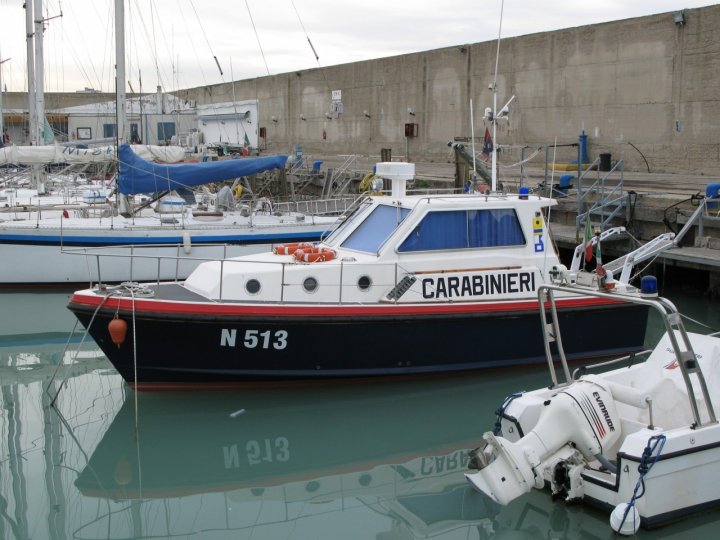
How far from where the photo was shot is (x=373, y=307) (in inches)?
329

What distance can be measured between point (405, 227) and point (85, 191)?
550 inches

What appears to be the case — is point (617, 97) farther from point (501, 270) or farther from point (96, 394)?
point (96, 394)

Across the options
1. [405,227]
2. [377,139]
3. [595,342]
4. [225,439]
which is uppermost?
[377,139]

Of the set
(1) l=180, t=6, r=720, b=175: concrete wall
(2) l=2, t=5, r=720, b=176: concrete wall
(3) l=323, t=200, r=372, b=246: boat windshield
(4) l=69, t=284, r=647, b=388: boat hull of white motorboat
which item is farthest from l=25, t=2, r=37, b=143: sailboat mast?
(4) l=69, t=284, r=647, b=388: boat hull of white motorboat

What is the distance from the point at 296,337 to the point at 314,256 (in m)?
1.00

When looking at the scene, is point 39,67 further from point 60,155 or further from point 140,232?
point 140,232

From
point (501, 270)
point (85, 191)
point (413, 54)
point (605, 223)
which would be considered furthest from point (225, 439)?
point (413, 54)

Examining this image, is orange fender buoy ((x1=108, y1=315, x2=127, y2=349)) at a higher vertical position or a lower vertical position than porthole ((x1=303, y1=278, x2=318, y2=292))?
lower

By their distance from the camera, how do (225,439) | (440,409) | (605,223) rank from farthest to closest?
(605,223), (440,409), (225,439)

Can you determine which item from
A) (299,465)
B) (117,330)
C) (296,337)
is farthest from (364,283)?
(117,330)

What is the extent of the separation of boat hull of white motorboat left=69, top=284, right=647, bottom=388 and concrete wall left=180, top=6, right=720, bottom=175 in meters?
4.68

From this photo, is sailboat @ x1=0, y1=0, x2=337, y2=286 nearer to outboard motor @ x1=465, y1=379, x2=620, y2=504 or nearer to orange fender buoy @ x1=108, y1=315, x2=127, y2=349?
orange fender buoy @ x1=108, y1=315, x2=127, y2=349

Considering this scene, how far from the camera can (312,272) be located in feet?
28.1

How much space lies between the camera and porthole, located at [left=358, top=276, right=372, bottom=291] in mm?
8672
